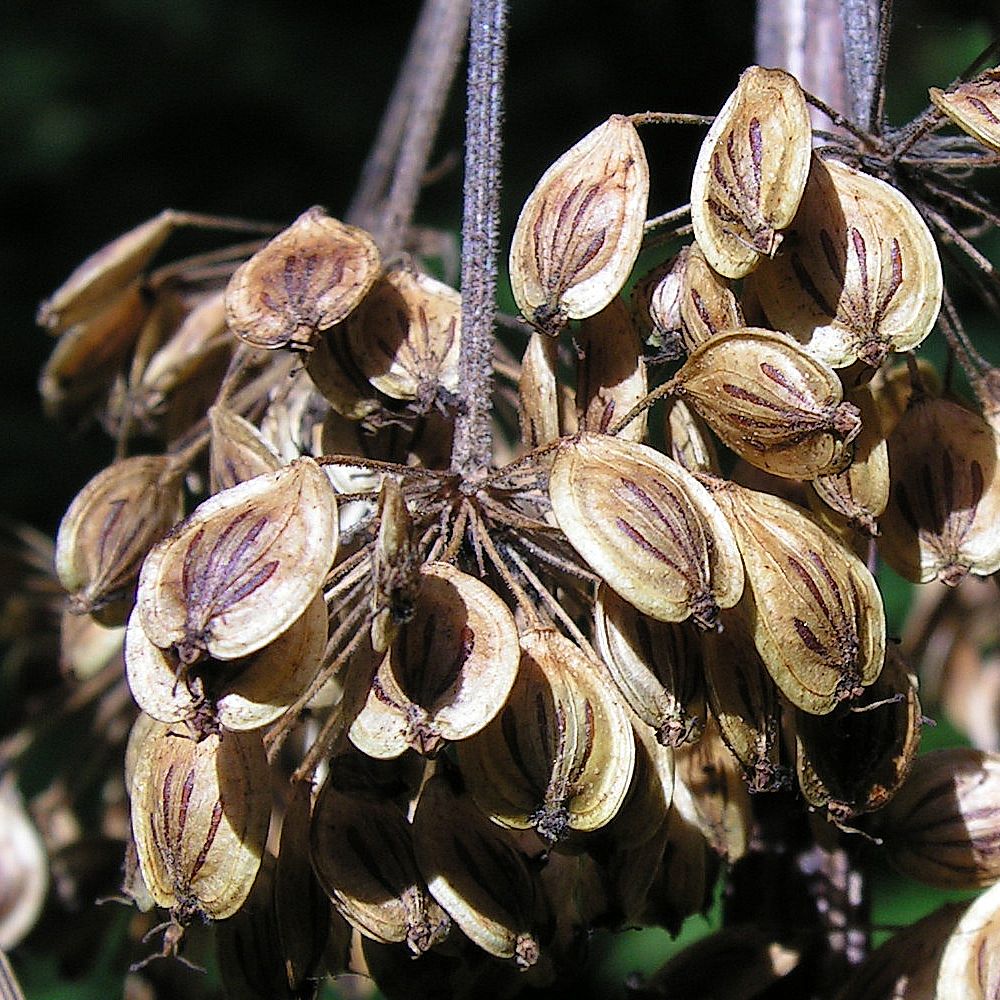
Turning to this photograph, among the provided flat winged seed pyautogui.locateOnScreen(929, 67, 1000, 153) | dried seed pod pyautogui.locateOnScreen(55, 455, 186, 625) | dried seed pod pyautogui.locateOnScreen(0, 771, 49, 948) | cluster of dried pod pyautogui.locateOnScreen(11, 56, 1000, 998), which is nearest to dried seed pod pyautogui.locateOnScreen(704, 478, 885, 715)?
cluster of dried pod pyautogui.locateOnScreen(11, 56, 1000, 998)

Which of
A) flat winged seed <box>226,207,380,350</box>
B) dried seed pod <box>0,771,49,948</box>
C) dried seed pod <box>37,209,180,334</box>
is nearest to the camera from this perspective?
flat winged seed <box>226,207,380,350</box>

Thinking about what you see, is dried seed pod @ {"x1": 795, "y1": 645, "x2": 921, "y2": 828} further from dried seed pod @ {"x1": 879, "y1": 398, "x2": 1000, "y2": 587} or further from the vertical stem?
the vertical stem

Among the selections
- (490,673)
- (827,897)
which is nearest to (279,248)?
(490,673)

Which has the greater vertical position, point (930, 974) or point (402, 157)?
point (402, 157)

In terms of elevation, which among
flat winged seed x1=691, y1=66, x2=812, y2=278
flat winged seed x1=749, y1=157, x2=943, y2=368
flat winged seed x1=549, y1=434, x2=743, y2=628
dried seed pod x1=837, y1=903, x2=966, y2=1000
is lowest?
dried seed pod x1=837, y1=903, x2=966, y2=1000

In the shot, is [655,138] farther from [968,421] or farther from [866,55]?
[968,421]

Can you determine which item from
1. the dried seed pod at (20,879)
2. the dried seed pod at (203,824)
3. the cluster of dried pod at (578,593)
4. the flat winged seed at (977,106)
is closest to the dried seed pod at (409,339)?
the cluster of dried pod at (578,593)
